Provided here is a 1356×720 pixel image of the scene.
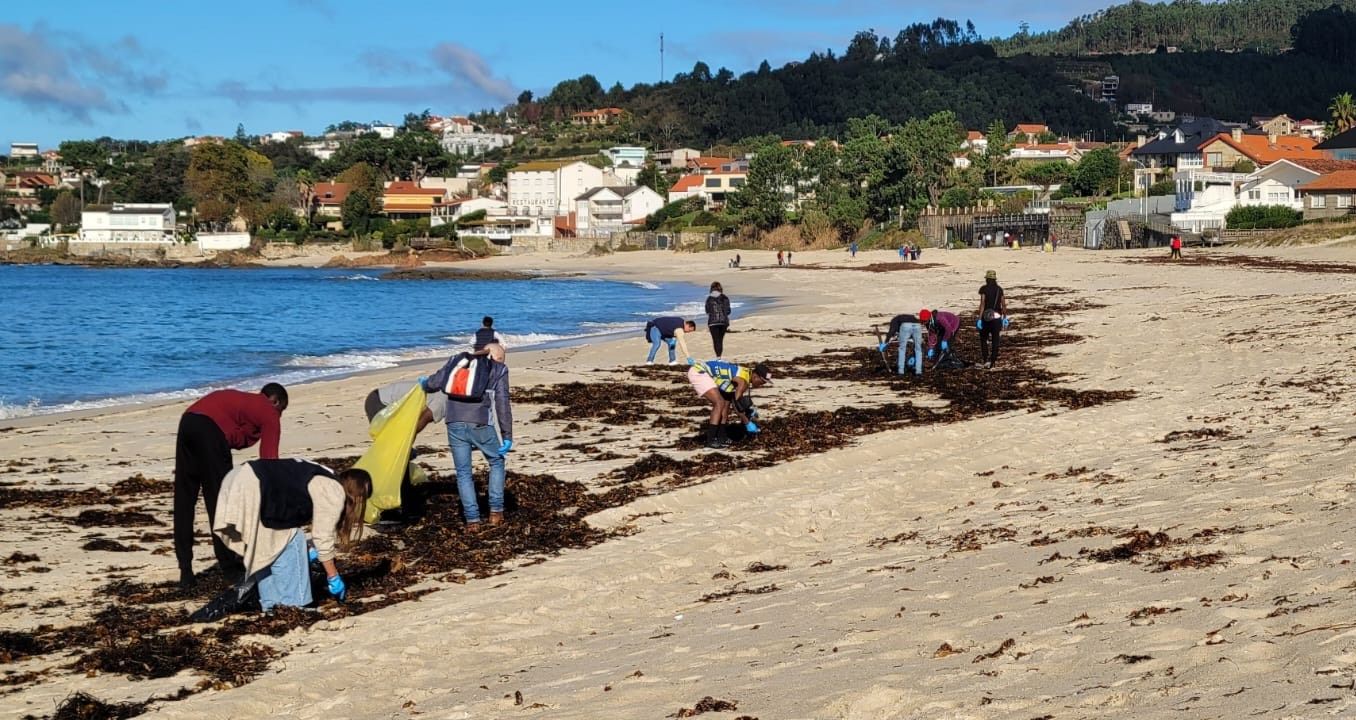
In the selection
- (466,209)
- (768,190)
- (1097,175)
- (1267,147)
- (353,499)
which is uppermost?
(1267,147)

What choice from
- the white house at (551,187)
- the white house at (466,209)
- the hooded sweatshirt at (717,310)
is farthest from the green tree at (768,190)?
the hooded sweatshirt at (717,310)

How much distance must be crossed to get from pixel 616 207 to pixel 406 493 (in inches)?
4976

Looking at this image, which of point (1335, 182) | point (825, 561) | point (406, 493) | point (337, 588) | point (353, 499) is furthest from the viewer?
point (1335, 182)

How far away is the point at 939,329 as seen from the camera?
20047 mm

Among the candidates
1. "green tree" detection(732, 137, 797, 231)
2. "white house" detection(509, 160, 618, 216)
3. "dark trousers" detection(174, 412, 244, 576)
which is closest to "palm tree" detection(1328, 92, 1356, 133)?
"green tree" detection(732, 137, 797, 231)

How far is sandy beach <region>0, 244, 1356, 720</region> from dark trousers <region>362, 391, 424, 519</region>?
0.67ft

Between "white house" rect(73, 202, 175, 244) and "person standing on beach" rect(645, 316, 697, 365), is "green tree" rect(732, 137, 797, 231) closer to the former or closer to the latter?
"white house" rect(73, 202, 175, 244)

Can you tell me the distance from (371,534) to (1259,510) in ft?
22.8

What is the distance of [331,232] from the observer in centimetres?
13625

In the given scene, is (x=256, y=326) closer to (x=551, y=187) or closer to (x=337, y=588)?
(x=337, y=588)

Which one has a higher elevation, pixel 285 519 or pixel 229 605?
pixel 285 519

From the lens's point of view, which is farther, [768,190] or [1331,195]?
[768,190]

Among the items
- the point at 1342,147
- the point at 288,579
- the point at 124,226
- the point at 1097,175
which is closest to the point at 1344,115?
the point at 1097,175

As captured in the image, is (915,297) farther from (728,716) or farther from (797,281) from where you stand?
(728,716)
